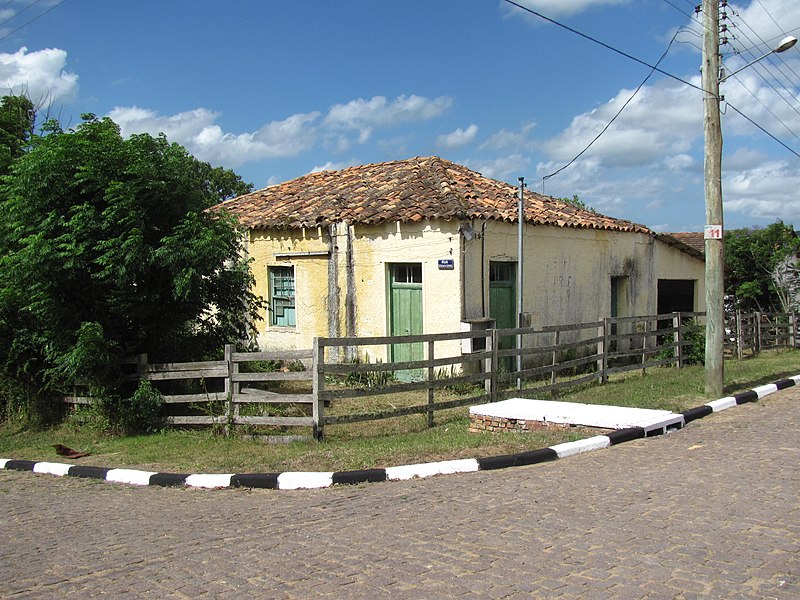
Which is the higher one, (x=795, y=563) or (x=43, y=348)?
(x=43, y=348)

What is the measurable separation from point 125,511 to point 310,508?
1787 millimetres

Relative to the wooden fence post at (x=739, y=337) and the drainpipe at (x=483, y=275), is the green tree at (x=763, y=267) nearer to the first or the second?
the wooden fence post at (x=739, y=337)

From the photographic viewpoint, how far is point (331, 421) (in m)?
8.76

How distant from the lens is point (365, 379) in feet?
43.8

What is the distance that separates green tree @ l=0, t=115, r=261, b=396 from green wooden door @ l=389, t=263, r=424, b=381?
409 centimetres

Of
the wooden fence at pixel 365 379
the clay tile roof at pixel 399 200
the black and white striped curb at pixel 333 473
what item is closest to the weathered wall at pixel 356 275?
the clay tile roof at pixel 399 200

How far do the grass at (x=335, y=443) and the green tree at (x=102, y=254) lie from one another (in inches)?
41.4

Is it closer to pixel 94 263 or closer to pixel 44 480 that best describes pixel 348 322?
pixel 94 263

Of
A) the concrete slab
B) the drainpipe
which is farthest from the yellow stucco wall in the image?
the concrete slab

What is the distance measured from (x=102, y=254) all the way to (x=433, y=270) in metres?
5.97

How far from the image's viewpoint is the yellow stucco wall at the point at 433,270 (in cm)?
1323

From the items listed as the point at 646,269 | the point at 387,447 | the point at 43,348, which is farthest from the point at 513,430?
the point at 646,269

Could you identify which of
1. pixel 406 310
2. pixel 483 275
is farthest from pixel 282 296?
pixel 483 275

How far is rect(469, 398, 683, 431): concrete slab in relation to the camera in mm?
8695
